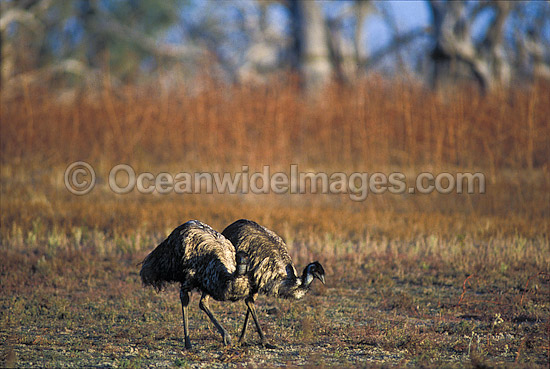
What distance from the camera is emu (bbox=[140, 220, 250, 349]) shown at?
4.92 metres

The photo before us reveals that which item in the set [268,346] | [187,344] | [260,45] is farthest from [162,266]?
[260,45]

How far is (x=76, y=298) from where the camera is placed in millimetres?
6590

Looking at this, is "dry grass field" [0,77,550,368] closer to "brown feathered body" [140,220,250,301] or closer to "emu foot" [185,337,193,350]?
"emu foot" [185,337,193,350]

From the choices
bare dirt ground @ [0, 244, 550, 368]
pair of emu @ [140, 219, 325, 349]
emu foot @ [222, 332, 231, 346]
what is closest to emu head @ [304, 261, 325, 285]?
pair of emu @ [140, 219, 325, 349]

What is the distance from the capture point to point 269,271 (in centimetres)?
517

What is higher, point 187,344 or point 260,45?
point 260,45

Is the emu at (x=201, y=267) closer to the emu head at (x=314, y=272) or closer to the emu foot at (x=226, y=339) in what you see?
the emu foot at (x=226, y=339)

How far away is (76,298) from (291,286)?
2899 millimetres

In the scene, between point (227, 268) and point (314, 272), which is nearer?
point (314, 272)

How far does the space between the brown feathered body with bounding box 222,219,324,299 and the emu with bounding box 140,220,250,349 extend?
156 mm

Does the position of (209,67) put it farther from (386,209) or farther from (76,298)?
(76,298)

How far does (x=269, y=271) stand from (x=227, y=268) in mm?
392

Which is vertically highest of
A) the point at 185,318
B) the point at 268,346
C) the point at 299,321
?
the point at 185,318

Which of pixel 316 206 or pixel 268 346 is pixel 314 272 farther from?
pixel 316 206
